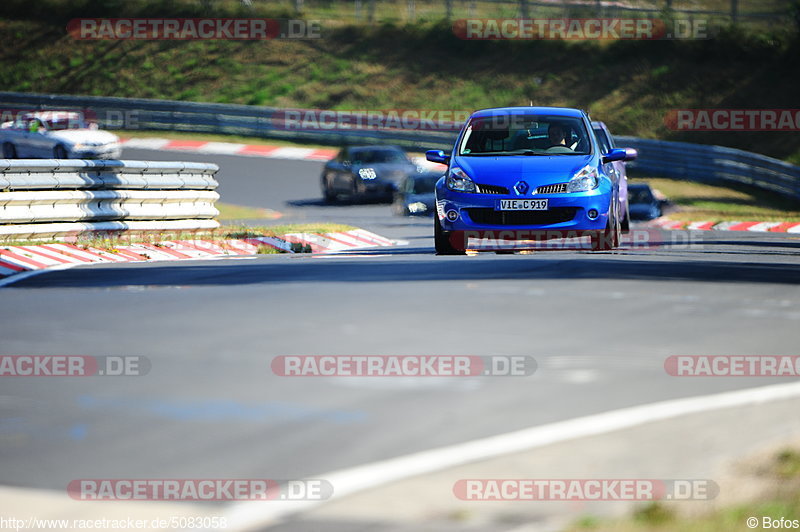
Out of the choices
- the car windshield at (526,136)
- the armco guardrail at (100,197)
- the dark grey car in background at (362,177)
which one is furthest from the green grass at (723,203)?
the car windshield at (526,136)

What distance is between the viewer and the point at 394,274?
1142 cm

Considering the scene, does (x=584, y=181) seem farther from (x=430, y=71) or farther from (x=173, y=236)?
(x=430, y=71)

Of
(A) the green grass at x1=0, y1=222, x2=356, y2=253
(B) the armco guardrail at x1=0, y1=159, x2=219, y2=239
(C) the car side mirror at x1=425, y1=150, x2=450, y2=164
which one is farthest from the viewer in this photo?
(B) the armco guardrail at x1=0, y1=159, x2=219, y2=239

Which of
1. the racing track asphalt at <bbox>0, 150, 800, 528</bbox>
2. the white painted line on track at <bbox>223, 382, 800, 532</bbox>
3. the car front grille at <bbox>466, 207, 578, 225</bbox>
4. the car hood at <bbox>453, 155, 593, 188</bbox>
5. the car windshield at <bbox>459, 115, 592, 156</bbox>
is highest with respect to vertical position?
the car windshield at <bbox>459, 115, 592, 156</bbox>

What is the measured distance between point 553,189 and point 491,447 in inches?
303

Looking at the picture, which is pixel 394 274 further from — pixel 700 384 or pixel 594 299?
pixel 700 384

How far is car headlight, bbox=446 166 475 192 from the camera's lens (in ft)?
42.4

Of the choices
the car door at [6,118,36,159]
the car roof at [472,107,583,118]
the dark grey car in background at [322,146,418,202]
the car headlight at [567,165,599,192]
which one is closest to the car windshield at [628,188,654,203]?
the dark grey car in background at [322,146,418,202]

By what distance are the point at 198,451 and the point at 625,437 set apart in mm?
1844

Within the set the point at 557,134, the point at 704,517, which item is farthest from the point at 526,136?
the point at 704,517

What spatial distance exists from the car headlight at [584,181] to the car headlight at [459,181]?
3.28ft

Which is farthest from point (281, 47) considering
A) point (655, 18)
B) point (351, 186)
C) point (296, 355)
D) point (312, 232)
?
point (296, 355)

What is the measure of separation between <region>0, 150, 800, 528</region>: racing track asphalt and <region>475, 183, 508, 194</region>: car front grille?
71cm

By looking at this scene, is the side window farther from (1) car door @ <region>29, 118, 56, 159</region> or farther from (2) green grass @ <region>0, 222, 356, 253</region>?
(1) car door @ <region>29, 118, 56, 159</region>
